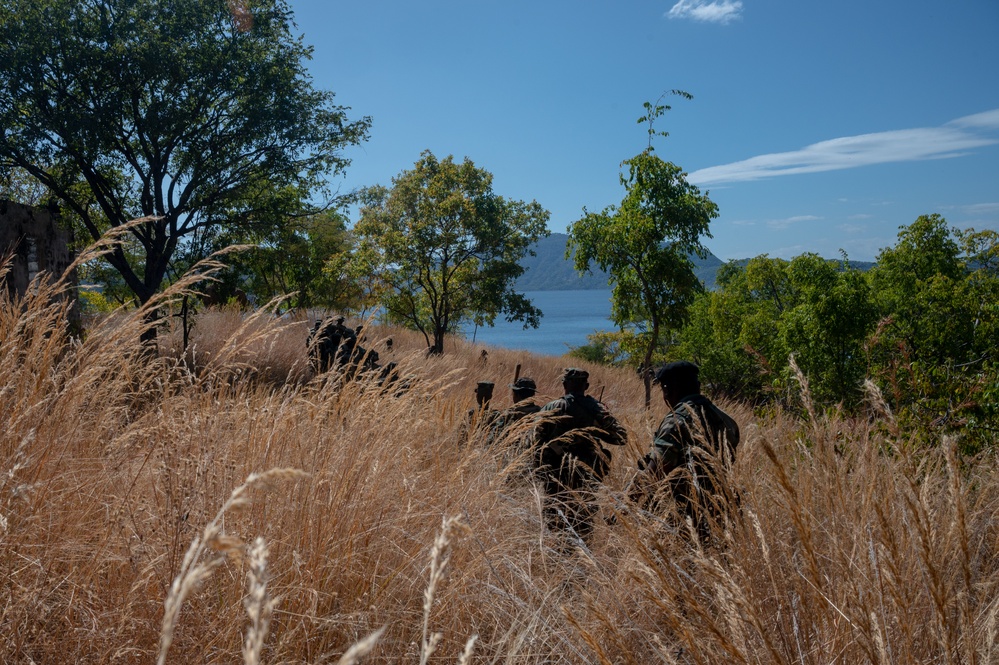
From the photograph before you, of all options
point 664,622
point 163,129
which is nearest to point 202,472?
point 664,622

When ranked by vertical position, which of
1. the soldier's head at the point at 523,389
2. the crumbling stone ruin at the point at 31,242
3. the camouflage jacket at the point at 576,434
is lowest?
the camouflage jacket at the point at 576,434

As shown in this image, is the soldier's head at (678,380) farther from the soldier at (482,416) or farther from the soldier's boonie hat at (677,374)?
the soldier at (482,416)

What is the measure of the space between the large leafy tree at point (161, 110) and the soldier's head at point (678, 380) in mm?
11449

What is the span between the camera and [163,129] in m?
12.6

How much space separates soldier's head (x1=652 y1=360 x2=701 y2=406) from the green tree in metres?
9.37

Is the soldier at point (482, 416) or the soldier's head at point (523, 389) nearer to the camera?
the soldier at point (482, 416)

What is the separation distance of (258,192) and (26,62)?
428 cm

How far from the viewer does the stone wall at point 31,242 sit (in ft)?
32.8

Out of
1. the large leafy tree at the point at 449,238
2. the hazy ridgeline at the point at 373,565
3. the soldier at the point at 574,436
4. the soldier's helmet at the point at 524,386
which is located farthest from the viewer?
the large leafy tree at the point at 449,238

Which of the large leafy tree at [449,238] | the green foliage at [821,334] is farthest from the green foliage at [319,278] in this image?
the green foliage at [821,334]

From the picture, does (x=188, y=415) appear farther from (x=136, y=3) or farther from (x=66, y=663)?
(x=136, y=3)

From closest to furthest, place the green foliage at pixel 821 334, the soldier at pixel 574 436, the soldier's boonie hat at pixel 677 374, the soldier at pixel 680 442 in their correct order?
the soldier at pixel 680 442
the soldier's boonie hat at pixel 677 374
the soldier at pixel 574 436
the green foliage at pixel 821 334

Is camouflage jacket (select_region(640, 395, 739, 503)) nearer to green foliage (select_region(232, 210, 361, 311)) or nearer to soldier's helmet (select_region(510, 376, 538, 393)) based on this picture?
soldier's helmet (select_region(510, 376, 538, 393))

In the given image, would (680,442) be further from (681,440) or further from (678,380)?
(678,380)
